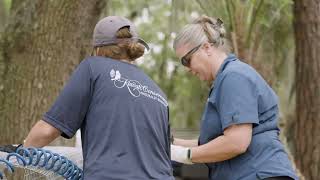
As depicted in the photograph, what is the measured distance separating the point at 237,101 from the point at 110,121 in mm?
665

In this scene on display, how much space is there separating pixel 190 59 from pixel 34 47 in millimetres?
1736

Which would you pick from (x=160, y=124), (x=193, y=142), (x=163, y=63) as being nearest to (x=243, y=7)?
(x=193, y=142)

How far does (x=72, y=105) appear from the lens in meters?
2.98

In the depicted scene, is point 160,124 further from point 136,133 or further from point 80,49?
point 80,49

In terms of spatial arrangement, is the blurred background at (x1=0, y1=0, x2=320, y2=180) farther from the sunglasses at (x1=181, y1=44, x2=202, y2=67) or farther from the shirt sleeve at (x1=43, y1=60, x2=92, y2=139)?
the shirt sleeve at (x1=43, y1=60, x2=92, y2=139)

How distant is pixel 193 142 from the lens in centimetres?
392

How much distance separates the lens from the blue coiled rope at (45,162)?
9.29 ft

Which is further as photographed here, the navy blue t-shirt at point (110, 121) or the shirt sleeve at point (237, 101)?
the shirt sleeve at point (237, 101)

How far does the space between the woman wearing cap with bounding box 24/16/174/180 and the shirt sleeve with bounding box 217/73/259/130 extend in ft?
1.18

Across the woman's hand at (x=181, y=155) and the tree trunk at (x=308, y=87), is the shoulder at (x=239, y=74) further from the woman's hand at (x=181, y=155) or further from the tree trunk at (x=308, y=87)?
the tree trunk at (x=308, y=87)

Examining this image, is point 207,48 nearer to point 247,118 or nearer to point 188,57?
point 188,57

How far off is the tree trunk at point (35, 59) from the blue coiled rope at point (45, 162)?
1.68m

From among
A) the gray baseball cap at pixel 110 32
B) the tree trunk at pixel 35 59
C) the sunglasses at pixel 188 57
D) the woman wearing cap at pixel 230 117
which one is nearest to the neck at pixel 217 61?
the woman wearing cap at pixel 230 117

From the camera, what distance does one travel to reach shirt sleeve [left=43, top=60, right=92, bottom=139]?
2.98 metres
